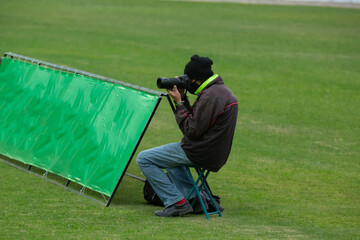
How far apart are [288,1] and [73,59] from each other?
19.1m

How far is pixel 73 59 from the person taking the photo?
19953mm

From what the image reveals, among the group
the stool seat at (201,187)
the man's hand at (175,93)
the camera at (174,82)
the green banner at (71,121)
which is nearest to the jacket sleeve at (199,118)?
the man's hand at (175,93)

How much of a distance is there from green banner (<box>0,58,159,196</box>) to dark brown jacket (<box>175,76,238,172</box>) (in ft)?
2.39

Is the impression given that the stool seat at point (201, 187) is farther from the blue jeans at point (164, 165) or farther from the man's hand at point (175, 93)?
the man's hand at point (175, 93)

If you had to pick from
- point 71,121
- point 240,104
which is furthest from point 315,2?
point 71,121

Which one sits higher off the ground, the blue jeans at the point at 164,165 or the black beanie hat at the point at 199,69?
the black beanie hat at the point at 199,69

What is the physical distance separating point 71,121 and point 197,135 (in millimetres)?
2410

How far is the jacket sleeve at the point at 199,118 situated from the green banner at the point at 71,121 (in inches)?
27.4

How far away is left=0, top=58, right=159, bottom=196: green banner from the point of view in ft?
27.4

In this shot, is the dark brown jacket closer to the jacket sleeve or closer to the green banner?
the jacket sleeve

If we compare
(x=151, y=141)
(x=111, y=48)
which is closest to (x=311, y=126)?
(x=151, y=141)

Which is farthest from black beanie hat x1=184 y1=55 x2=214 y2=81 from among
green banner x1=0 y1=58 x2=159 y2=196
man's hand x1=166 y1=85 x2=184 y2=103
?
green banner x1=0 y1=58 x2=159 y2=196

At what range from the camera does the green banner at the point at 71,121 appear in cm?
834

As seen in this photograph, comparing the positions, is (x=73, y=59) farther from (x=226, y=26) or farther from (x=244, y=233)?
(x=244, y=233)
